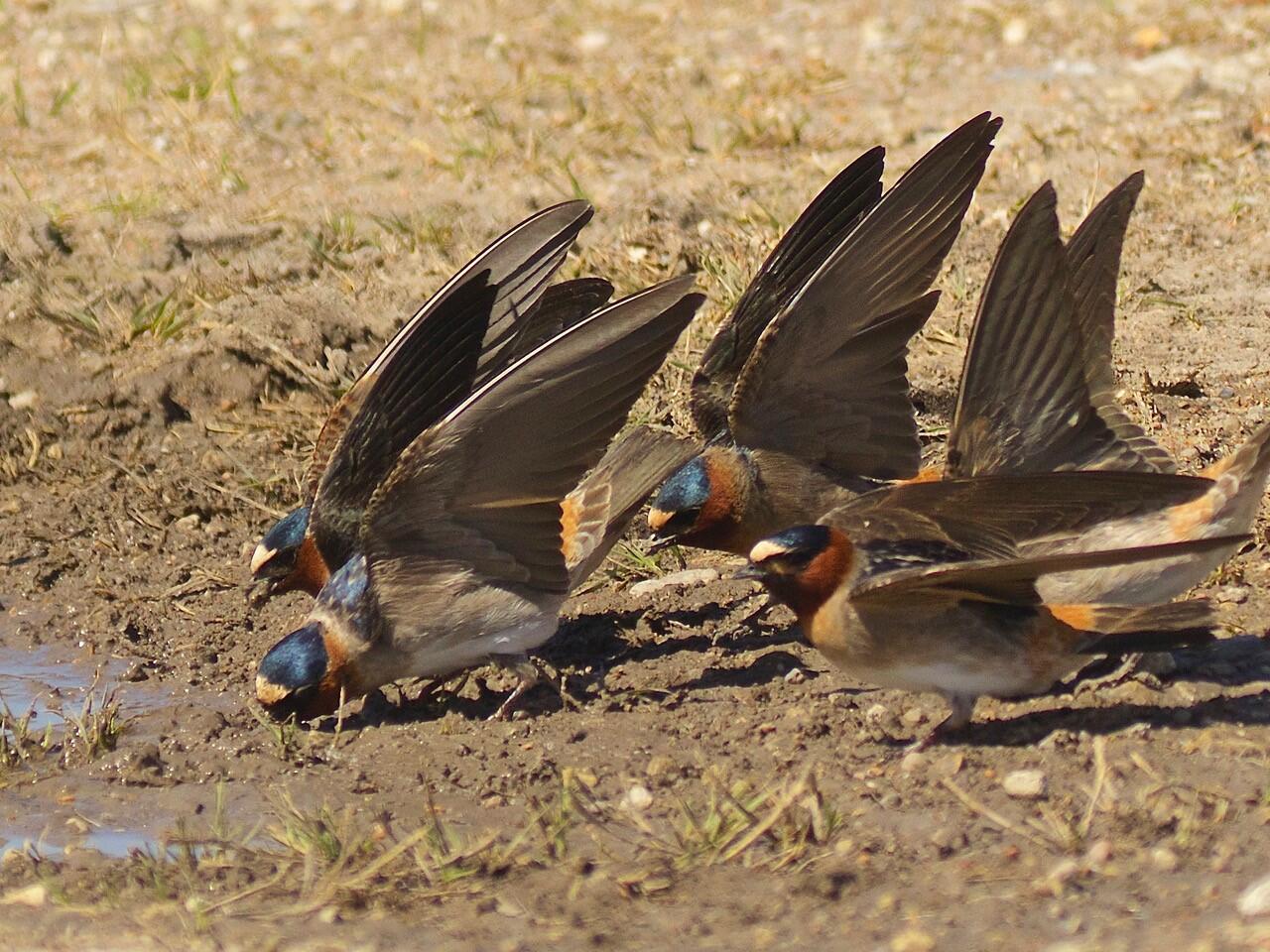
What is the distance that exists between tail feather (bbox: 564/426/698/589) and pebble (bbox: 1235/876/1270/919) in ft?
8.15

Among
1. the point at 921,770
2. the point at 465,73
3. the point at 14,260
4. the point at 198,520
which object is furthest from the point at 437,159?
the point at 921,770

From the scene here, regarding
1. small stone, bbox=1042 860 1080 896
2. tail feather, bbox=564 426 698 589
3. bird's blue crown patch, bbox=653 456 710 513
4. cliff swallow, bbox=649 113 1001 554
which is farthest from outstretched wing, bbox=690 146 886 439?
small stone, bbox=1042 860 1080 896

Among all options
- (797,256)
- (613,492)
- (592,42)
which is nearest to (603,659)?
(613,492)

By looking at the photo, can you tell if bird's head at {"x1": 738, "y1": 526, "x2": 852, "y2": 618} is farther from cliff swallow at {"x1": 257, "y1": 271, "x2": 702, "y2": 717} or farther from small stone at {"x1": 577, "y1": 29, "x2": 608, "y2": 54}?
small stone at {"x1": 577, "y1": 29, "x2": 608, "y2": 54}

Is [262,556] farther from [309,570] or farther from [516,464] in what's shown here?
[516,464]

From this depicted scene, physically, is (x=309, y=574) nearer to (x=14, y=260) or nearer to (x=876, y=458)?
(x=876, y=458)

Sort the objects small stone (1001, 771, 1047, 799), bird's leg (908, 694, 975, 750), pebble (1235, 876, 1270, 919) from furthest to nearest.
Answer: bird's leg (908, 694, 975, 750) < small stone (1001, 771, 1047, 799) < pebble (1235, 876, 1270, 919)

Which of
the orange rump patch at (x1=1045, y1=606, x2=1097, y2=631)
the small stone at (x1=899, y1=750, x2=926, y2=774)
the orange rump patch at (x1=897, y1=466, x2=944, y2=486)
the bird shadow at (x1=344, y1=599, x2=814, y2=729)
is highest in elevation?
the orange rump patch at (x1=1045, y1=606, x2=1097, y2=631)

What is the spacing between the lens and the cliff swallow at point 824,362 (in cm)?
564

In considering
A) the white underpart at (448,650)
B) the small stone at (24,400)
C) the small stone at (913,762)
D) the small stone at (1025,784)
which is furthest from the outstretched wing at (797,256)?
the small stone at (24,400)

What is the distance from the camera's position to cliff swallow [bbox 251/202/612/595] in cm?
553

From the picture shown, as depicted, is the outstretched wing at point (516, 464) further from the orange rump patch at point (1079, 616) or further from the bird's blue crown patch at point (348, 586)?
the orange rump patch at point (1079, 616)

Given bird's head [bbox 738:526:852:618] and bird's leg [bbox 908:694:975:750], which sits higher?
bird's head [bbox 738:526:852:618]

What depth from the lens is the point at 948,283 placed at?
7184 millimetres
